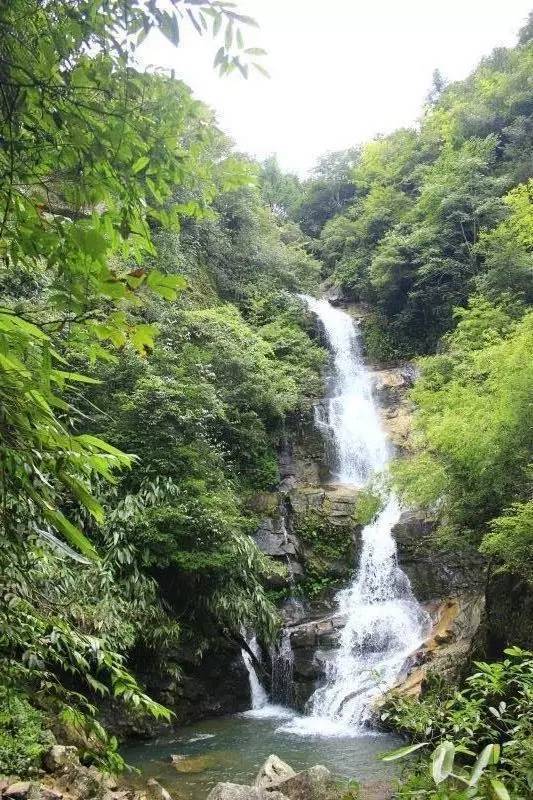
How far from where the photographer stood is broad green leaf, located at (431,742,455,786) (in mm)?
1393

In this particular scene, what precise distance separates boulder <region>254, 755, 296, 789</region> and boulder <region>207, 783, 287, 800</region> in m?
0.26

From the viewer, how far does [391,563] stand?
13758mm

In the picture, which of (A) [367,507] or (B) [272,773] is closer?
(B) [272,773]

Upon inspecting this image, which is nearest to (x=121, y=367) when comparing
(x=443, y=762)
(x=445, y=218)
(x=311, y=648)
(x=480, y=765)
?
(x=311, y=648)

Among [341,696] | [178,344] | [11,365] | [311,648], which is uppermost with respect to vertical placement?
[178,344]

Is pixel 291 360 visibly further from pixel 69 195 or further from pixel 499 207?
pixel 69 195

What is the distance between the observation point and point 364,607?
1294 cm

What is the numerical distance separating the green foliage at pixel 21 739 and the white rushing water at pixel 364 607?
3915mm

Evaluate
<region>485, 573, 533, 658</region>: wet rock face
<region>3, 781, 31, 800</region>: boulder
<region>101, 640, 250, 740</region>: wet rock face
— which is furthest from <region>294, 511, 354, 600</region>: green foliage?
<region>3, 781, 31, 800</region>: boulder

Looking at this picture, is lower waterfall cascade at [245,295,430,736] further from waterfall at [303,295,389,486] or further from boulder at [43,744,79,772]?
boulder at [43,744,79,772]

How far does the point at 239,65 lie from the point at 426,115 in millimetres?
34461

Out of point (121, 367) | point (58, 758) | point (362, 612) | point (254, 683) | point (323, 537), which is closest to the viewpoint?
point (58, 758)

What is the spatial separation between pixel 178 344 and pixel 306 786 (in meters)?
10.2

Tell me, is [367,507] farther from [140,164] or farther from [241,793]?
[140,164]
